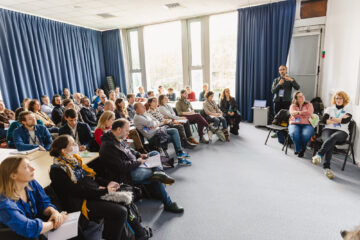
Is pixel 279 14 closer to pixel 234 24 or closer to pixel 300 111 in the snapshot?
pixel 234 24

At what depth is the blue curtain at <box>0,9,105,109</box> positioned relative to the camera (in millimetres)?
5387

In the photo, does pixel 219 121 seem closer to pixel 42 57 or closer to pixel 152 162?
pixel 152 162

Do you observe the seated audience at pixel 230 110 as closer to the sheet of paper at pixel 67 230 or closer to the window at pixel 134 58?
the window at pixel 134 58

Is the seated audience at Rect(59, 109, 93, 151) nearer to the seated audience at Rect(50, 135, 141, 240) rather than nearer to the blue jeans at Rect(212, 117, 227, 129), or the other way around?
the seated audience at Rect(50, 135, 141, 240)

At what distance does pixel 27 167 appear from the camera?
1.47 metres

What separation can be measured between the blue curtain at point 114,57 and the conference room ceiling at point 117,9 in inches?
40.8

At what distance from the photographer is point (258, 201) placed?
2645mm

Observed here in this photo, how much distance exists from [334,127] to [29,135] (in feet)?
14.7

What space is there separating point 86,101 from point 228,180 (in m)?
3.28

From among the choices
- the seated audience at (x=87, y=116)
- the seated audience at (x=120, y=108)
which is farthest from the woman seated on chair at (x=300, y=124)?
the seated audience at (x=87, y=116)

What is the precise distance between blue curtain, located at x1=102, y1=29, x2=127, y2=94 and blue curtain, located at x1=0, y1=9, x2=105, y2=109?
14.3 inches

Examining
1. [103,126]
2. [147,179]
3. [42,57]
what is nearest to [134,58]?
[42,57]

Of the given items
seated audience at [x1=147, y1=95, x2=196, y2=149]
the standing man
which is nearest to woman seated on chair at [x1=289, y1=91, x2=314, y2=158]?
the standing man

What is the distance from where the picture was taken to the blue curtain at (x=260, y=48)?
18.6ft
